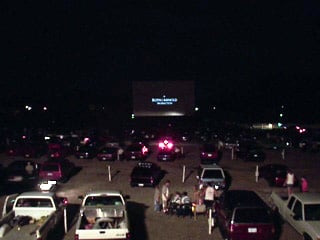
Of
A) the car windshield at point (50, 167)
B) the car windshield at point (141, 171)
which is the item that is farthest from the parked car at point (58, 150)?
the car windshield at point (141, 171)

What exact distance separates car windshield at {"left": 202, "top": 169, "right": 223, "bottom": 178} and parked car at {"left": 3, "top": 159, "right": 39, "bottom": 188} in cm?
1020

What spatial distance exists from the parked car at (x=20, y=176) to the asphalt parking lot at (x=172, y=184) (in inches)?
75.4

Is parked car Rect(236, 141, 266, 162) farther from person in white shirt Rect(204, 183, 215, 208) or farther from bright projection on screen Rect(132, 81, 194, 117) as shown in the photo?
bright projection on screen Rect(132, 81, 194, 117)

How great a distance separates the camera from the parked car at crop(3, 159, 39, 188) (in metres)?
29.0

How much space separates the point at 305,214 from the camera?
16.9 m

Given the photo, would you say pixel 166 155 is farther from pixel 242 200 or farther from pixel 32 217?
pixel 242 200

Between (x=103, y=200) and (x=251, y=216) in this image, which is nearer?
(x=251, y=216)

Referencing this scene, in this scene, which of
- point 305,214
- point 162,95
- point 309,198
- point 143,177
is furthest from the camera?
point 162,95

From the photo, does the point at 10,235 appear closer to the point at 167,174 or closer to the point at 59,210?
the point at 59,210

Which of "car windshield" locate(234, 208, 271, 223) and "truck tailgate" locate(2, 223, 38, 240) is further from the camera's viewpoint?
"car windshield" locate(234, 208, 271, 223)

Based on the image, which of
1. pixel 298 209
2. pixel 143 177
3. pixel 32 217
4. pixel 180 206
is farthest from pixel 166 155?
pixel 298 209

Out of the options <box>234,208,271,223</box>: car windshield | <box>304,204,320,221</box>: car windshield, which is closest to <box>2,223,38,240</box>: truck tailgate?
<box>234,208,271,223</box>: car windshield

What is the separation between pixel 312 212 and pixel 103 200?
24.0 feet

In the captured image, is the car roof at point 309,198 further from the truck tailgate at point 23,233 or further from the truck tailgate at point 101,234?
the truck tailgate at point 23,233
